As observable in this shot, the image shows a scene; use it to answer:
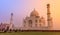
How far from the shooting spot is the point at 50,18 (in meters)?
2.54

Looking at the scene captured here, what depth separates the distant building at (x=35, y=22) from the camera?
254cm

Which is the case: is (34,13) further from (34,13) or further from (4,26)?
(4,26)

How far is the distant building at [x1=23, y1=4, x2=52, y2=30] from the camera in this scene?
254cm

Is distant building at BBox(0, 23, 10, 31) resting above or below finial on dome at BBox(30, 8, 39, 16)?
below

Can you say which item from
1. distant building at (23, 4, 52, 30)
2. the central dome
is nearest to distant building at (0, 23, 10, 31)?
distant building at (23, 4, 52, 30)

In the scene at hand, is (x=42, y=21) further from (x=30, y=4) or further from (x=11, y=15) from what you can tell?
(x=11, y=15)

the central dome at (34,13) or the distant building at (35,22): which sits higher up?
the central dome at (34,13)

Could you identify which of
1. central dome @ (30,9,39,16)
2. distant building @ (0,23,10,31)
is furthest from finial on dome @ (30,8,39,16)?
distant building @ (0,23,10,31)

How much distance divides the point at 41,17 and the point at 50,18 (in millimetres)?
168

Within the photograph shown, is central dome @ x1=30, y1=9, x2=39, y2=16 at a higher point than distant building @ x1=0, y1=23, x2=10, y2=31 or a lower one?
higher

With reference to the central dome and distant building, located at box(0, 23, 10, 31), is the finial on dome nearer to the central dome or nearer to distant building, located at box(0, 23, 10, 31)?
the central dome

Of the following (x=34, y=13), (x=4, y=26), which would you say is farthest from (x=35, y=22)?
Answer: (x=4, y=26)

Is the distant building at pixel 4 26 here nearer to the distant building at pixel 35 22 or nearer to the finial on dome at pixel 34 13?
the distant building at pixel 35 22

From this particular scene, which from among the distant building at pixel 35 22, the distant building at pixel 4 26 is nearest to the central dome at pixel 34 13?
the distant building at pixel 35 22
